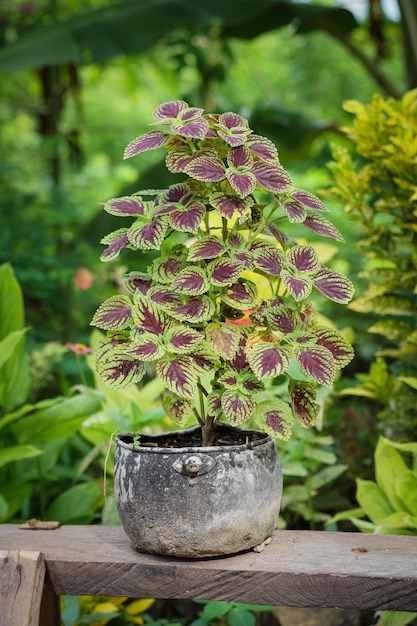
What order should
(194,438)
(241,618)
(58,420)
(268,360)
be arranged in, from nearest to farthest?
(268,360) → (194,438) → (241,618) → (58,420)

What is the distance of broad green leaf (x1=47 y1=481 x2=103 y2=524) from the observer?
235cm

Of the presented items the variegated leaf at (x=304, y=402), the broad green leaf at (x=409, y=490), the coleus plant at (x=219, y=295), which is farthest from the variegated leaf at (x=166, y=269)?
the broad green leaf at (x=409, y=490)

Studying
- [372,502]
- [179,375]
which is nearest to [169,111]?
[179,375]

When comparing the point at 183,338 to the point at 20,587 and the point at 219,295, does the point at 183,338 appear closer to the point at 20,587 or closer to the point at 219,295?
the point at 219,295

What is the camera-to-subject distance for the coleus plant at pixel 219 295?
1.46 metres

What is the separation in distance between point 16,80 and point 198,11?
9.31ft

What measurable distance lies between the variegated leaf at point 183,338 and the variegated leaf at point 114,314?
9 cm

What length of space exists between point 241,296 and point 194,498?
0.39 metres

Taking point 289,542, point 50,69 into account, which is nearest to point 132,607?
point 289,542

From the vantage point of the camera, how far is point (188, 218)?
1485mm

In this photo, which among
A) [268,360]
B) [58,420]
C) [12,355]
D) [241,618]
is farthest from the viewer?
[12,355]

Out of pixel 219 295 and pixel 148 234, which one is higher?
pixel 148 234

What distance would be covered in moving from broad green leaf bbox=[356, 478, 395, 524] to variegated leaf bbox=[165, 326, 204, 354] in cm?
86

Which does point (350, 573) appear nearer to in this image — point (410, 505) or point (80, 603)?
point (410, 505)
